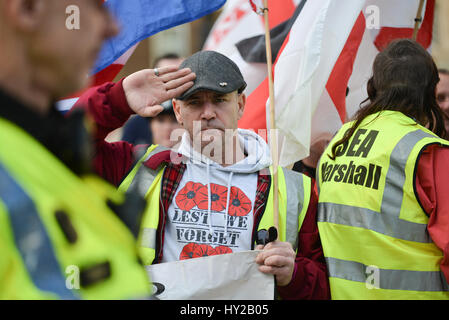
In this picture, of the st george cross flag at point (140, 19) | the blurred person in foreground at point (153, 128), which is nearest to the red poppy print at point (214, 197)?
the st george cross flag at point (140, 19)

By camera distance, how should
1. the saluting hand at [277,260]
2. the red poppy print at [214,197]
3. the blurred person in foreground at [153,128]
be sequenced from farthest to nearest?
the blurred person in foreground at [153,128] → the red poppy print at [214,197] → the saluting hand at [277,260]

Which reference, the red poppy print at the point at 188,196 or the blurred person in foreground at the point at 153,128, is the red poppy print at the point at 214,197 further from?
the blurred person in foreground at the point at 153,128

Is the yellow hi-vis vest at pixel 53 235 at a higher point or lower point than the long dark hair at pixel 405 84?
lower

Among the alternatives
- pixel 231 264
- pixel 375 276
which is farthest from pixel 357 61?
pixel 231 264

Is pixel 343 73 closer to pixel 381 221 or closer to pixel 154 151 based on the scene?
pixel 381 221

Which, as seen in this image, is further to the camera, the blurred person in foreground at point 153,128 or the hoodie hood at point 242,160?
the blurred person in foreground at point 153,128

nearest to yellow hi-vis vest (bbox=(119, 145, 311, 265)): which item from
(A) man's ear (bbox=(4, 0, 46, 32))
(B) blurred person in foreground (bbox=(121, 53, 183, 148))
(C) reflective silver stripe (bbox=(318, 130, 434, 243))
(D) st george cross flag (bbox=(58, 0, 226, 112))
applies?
(C) reflective silver stripe (bbox=(318, 130, 434, 243))

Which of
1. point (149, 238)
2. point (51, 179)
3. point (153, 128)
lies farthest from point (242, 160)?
point (153, 128)

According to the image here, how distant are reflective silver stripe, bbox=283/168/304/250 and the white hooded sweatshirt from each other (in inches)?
5.6

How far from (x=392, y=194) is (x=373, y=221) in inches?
5.8

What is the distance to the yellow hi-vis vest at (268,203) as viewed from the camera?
232 centimetres

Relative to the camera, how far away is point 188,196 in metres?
2.45

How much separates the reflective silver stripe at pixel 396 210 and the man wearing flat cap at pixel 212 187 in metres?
0.26
